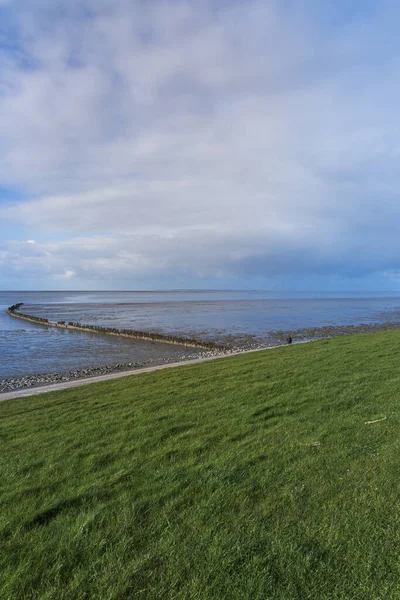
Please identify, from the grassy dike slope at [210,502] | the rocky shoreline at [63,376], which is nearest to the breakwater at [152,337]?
the rocky shoreline at [63,376]

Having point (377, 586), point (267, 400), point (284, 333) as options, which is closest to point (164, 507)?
point (377, 586)

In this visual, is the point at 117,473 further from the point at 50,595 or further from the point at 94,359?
the point at 94,359

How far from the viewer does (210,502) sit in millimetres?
4227

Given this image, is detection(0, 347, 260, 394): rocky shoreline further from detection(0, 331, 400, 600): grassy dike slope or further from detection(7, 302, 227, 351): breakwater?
detection(0, 331, 400, 600): grassy dike slope

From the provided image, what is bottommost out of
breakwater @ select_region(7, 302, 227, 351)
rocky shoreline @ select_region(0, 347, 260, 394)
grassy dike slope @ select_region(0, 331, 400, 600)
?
rocky shoreline @ select_region(0, 347, 260, 394)

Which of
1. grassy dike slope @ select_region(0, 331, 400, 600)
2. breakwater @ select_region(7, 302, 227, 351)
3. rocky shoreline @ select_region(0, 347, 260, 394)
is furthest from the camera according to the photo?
breakwater @ select_region(7, 302, 227, 351)

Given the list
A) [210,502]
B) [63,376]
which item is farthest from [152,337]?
[210,502]

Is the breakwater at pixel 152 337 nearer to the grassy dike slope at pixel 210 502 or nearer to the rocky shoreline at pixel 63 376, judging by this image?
the rocky shoreline at pixel 63 376

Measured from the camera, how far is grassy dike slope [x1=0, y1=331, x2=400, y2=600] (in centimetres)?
312

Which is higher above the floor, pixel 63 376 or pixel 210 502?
pixel 210 502

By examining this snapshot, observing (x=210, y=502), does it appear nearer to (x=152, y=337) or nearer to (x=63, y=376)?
(x=63, y=376)

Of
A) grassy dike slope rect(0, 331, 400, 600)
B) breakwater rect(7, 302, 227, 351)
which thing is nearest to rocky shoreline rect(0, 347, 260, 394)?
breakwater rect(7, 302, 227, 351)

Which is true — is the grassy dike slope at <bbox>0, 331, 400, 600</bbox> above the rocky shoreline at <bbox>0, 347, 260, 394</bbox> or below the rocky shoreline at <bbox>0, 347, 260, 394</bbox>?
above

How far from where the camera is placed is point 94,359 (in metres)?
27.4
